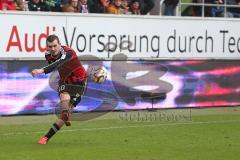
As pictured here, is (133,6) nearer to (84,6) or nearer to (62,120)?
(84,6)

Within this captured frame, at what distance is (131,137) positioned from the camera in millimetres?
14336

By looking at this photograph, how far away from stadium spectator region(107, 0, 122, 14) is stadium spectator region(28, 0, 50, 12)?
2253mm

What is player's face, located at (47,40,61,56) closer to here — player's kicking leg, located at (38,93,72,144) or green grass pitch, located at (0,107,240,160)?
player's kicking leg, located at (38,93,72,144)

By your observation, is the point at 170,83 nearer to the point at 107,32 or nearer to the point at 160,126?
the point at 107,32

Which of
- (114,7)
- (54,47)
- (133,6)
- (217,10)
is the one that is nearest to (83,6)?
(114,7)

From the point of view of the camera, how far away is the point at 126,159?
11203mm

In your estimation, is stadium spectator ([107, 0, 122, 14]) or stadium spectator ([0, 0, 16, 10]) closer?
stadium spectator ([0, 0, 16, 10])

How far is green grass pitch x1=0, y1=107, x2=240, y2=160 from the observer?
11.7m

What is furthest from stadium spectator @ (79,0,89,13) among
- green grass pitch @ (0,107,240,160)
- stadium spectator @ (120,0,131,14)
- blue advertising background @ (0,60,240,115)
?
green grass pitch @ (0,107,240,160)

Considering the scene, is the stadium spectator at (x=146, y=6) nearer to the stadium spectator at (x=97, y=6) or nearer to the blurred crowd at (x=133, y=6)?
the blurred crowd at (x=133, y=6)

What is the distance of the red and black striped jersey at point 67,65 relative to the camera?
12.8 metres

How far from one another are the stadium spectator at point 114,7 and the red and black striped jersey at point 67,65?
754 centimetres

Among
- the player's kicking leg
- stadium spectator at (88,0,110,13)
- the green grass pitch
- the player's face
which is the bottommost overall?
the green grass pitch

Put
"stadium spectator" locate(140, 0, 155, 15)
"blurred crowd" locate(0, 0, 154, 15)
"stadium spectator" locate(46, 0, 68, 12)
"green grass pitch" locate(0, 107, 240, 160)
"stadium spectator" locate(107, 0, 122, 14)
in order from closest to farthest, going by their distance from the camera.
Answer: "green grass pitch" locate(0, 107, 240, 160) → "blurred crowd" locate(0, 0, 154, 15) → "stadium spectator" locate(46, 0, 68, 12) → "stadium spectator" locate(107, 0, 122, 14) → "stadium spectator" locate(140, 0, 155, 15)
